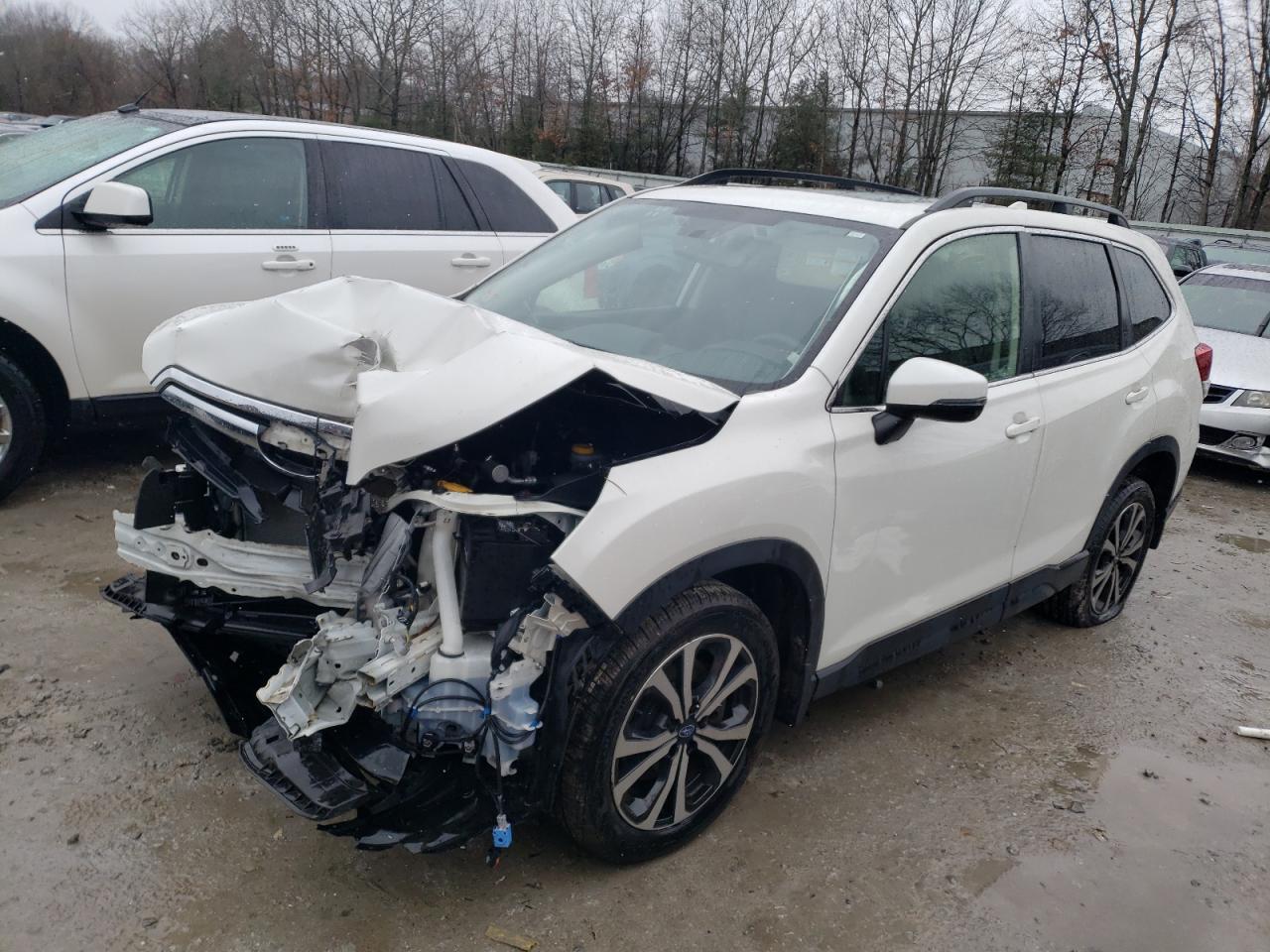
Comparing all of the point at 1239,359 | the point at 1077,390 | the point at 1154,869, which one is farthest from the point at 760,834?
the point at 1239,359

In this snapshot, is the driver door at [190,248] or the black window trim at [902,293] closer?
the black window trim at [902,293]

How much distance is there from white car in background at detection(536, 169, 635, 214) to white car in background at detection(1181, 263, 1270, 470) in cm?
800

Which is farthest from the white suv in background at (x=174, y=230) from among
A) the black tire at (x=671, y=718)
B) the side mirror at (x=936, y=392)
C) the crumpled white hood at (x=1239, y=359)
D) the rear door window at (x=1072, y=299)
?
the crumpled white hood at (x=1239, y=359)

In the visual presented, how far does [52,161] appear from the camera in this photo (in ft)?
16.6

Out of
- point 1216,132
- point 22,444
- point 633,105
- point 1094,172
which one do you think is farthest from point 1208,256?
point 633,105

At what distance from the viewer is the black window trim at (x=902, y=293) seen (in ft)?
9.71

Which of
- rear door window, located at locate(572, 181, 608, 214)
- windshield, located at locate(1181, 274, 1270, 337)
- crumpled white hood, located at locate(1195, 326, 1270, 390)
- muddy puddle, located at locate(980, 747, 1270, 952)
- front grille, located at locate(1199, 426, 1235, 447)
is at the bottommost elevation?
muddy puddle, located at locate(980, 747, 1270, 952)

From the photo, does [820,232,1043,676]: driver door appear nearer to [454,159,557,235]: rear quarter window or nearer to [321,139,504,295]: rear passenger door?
[321,139,504,295]: rear passenger door

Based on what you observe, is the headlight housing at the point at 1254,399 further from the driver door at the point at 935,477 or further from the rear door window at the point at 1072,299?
the driver door at the point at 935,477

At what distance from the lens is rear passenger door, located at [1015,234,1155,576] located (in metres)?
3.74

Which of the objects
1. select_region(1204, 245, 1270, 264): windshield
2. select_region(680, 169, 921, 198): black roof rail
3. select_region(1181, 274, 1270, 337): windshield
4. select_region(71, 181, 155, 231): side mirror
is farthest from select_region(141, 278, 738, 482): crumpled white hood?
select_region(1204, 245, 1270, 264): windshield

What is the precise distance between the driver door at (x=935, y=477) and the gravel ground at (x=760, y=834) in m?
0.51

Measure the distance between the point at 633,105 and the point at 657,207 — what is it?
1459 inches

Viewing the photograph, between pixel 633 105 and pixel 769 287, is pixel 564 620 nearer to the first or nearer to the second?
pixel 769 287
